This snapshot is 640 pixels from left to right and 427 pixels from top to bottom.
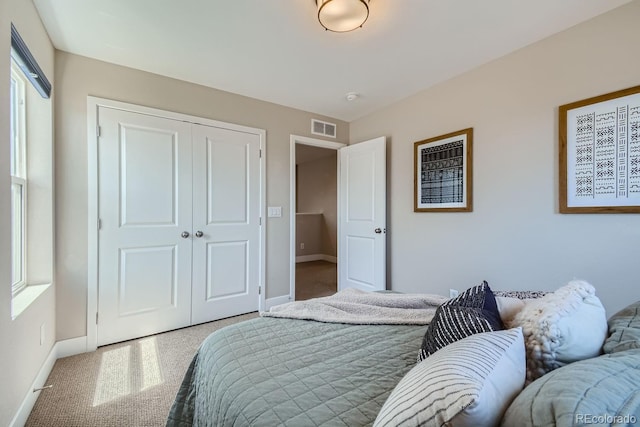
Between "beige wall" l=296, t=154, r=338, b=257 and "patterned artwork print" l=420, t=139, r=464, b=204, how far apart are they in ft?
12.4

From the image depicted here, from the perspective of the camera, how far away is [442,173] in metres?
2.79

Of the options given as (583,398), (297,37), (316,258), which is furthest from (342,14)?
(316,258)

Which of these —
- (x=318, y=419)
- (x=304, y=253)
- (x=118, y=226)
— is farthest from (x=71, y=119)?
(x=304, y=253)

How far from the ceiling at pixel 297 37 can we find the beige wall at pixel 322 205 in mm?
4104

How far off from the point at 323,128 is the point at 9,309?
3280 millimetres

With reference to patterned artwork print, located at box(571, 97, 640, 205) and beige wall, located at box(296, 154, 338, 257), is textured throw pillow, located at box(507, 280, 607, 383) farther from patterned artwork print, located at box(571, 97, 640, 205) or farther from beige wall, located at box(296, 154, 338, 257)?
beige wall, located at box(296, 154, 338, 257)

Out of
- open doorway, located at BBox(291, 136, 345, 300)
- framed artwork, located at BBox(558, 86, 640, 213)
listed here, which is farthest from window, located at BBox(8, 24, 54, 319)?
open doorway, located at BBox(291, 136, 345, 300)

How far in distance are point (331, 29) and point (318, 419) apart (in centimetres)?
208

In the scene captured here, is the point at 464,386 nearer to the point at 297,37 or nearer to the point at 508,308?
the point at 508,308

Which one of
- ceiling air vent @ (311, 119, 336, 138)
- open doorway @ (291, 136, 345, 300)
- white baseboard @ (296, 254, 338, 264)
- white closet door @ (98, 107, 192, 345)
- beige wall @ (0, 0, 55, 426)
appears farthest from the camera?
white baseboard @ (296, 254, 338, 264)

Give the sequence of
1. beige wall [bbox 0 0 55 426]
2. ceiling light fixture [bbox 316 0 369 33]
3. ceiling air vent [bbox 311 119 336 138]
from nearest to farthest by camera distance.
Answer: beige wall [bbox 0 0 55 426] < ceiling light fixture [bbox 316 0 369 33] < ceiling air vent [bbox 311 119 336 138]

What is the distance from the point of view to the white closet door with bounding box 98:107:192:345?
2414 mm

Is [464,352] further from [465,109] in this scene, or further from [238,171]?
[238,171]

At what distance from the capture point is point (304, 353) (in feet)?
3.56
